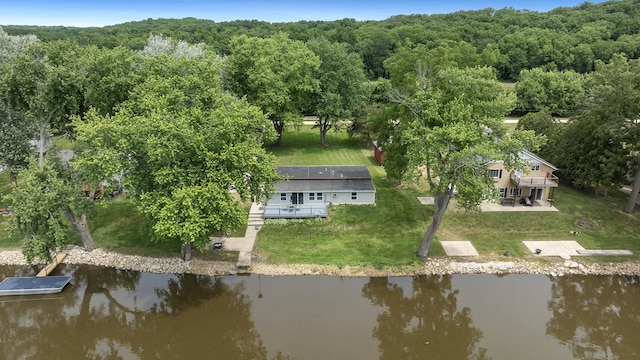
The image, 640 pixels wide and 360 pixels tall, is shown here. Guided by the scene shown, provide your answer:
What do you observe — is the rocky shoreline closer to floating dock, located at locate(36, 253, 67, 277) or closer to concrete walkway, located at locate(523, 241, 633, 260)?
floating dock, located at locate(36, 253, 67, 277)

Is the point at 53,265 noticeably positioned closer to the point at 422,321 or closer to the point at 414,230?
the point at 422,321

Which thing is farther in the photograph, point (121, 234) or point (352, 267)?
point (121, 234)

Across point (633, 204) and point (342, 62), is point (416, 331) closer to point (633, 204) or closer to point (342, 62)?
point (633, 204)

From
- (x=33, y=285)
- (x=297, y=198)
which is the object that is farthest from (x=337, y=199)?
(x=33, y=285)

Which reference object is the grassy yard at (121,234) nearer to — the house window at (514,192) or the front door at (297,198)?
the front door at (297,198)

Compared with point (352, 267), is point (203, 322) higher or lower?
lower

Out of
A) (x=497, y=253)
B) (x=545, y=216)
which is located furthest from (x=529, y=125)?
(x=497, y=253)
